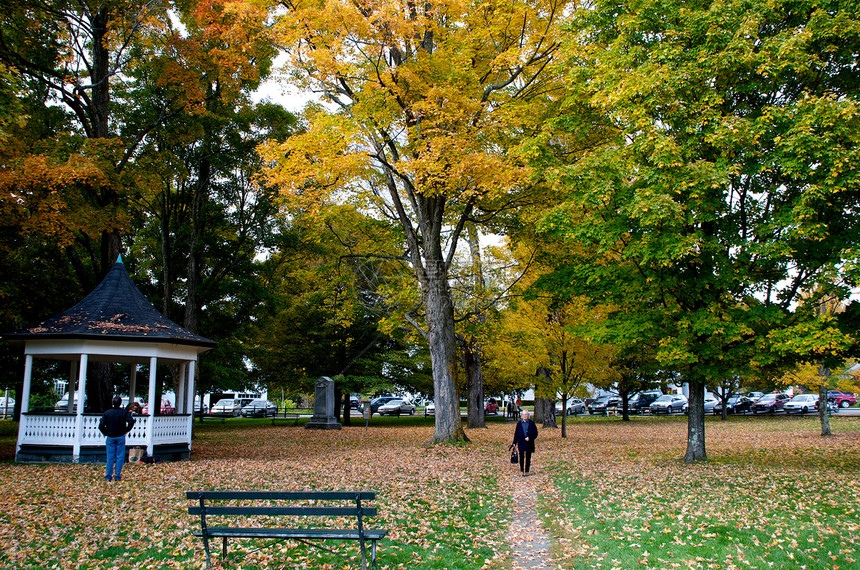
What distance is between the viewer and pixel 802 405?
37.7 m

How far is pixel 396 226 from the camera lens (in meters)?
20.6

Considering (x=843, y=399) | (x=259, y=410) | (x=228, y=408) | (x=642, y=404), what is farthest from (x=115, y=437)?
(x=843, y=399)

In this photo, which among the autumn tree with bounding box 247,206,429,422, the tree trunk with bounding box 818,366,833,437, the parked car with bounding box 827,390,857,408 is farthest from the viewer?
the parked car with bounding box 827,390,857,408

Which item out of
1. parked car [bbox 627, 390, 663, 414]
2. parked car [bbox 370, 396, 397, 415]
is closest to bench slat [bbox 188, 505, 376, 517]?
parked car [bbox 370, 396, 397, 415]

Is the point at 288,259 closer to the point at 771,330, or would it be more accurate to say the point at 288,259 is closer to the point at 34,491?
the point at 34,491

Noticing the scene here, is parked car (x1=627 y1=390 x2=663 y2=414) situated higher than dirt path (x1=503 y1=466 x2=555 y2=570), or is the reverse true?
dirt path (x1=503 y1=466 x2=555 y2=570)

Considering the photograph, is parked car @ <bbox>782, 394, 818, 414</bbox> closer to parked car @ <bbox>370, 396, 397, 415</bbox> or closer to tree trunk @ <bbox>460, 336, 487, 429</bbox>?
tree trunk @ <bbox>460, 336, 487, 429</bbox>

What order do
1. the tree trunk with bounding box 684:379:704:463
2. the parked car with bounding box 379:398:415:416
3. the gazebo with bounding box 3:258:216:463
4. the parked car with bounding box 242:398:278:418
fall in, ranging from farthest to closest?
the parked car with bounding box 379:398:415:416, the parked car with bounding box 242:398:278:418, the gazebo with bounding box 3:258:216:463, the tree trunk with bounding box 684:379:704:463

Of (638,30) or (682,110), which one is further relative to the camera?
(638,30)

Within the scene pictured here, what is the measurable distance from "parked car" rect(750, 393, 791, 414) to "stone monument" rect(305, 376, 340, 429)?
91.6ft

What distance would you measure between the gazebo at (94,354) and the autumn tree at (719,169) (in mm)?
10136

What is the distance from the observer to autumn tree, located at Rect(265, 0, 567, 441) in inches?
604

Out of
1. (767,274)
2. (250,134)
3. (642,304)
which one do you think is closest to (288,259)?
(250,134)

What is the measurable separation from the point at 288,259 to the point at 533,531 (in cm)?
2491
